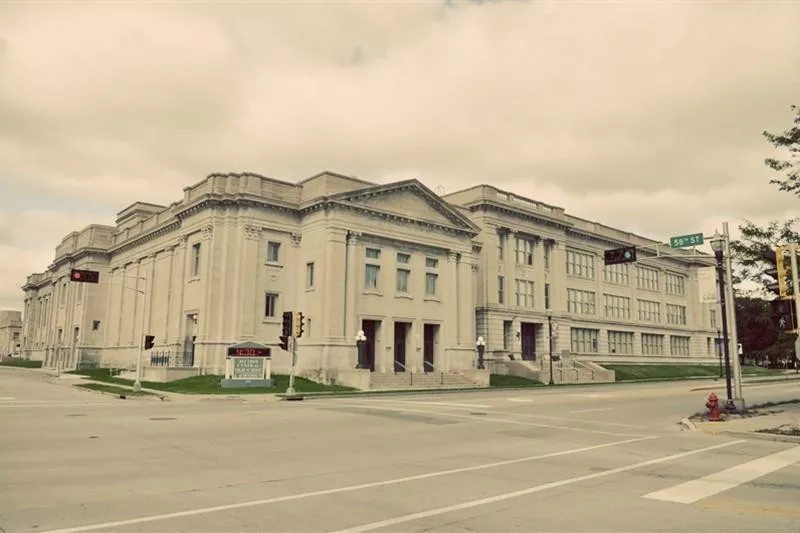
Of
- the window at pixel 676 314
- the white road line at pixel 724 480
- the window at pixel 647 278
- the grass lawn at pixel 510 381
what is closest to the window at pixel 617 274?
the window at pixel 647 278

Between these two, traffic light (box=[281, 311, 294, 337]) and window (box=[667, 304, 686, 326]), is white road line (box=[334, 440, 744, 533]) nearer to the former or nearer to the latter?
traffic light (box=[281, 311, 294, 337])

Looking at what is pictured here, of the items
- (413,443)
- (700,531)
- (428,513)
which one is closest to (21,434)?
(413,443)

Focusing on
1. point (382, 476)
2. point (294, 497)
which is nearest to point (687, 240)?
point (382, 476)

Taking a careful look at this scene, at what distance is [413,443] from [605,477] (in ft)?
18.2

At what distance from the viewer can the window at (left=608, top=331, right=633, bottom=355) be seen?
75.6 metres

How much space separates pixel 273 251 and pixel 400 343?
12.7 m

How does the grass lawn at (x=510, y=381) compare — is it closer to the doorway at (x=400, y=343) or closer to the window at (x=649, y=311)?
the doorway at (x=400, y=343)

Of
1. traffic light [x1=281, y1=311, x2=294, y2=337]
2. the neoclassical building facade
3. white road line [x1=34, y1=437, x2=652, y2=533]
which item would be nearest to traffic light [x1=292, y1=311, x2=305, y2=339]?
traffic light [x1=281, y1=311, x2=294, y2=337]

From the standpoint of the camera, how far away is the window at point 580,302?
232ft

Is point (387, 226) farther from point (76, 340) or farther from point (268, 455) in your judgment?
point (76, 340)

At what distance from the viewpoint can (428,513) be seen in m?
8.30

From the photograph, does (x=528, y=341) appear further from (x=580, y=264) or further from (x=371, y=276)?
(x=371, y=276)

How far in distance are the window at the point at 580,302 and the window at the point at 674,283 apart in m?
20.5

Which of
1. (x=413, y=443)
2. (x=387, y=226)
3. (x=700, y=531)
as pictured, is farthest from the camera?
(x=387, y=226)
